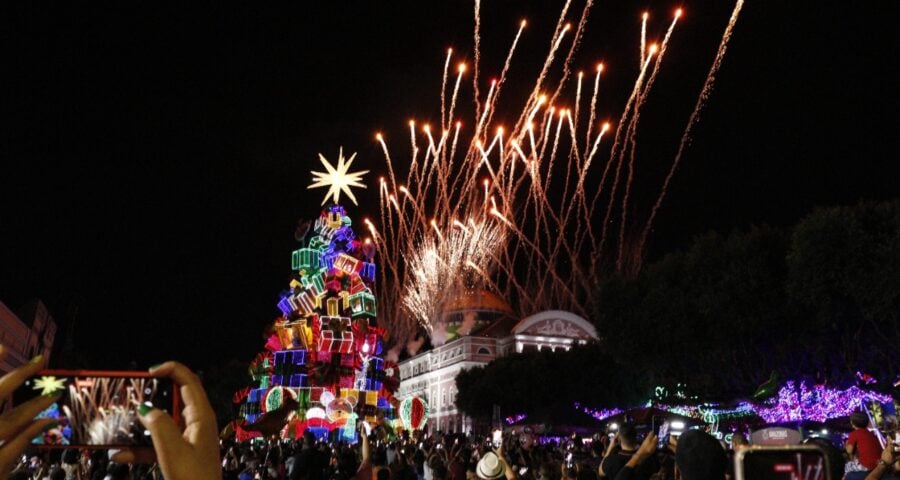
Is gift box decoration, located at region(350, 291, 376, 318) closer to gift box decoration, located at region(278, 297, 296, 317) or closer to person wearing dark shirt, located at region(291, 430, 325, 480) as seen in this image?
gift box decoration, located at region(278, 297, 296, 317)

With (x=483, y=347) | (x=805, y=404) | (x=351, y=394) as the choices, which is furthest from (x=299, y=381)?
(x=483, y=347)

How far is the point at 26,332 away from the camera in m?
76.8

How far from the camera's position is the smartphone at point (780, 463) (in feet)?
9.46

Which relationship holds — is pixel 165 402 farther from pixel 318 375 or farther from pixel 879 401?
pixel 318 375

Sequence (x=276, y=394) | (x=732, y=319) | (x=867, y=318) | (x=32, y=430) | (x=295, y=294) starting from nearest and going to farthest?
1. (x=32, y=430)
2. (x=867, y=318)
3. (x=732, y=319)
4. (x=276, y=394)
5. (x=295, y=294)

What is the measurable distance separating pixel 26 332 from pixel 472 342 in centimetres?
5040

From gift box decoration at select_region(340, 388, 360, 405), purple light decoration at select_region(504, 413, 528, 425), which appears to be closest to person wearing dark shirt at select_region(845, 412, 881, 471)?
gift box decoration at select_region(340, 388, 360, 405)

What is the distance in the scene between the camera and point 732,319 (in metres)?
32.3

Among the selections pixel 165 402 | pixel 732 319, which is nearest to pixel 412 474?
pixel 165 402

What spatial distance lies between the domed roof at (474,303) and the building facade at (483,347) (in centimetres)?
593

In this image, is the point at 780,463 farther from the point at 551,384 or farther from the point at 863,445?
the point at 551,384

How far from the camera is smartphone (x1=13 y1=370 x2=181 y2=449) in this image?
2.71m

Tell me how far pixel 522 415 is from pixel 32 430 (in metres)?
64.7

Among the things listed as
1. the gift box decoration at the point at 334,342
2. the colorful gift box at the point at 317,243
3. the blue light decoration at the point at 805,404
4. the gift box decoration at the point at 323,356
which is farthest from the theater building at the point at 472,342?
the blue light decoration at the point at 805,404
